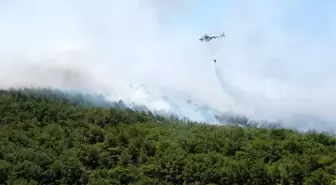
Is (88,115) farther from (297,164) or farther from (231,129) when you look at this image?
(297,164)

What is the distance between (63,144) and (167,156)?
17997 millimetres

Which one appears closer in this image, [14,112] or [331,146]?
[331,146]

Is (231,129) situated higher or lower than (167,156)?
higher

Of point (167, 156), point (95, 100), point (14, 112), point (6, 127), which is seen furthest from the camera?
point (95, 100)

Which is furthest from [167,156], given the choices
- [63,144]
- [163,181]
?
[63,144]

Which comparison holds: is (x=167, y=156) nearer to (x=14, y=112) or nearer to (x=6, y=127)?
(x=6, y=127)

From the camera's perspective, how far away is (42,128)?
116 meters

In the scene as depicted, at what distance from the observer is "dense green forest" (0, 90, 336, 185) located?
87250mm

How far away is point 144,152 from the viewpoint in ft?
336

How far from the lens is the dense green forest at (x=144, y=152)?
286ft

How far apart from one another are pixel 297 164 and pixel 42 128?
48.8 meters

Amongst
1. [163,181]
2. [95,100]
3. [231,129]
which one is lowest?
[163,181]

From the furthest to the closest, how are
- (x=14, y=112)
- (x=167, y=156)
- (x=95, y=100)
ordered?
(x=95, y=100)
(x=14, y=112)
(x=167, y=156)

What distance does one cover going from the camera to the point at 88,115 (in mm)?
126688
